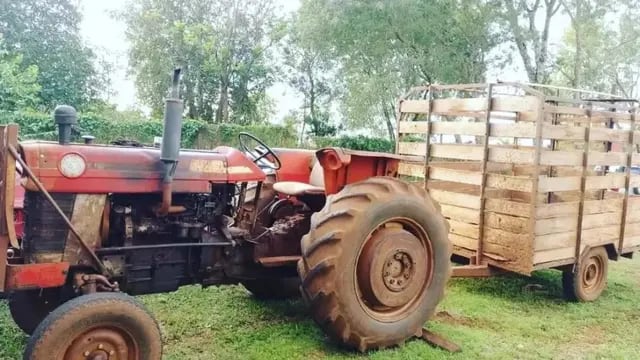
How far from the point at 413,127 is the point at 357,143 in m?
11.2

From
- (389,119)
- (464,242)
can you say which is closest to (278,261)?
(464,242)

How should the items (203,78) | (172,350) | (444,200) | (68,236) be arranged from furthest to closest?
(203,78)
(444,200)
(172,350)
(68,236)

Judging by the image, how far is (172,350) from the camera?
3.36 m

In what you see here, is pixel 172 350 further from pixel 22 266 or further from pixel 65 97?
pixel 65 97

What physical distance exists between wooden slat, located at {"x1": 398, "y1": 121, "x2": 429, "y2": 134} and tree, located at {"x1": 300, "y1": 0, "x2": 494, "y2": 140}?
12.1m

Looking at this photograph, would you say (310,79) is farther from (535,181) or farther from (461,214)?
(535,181)

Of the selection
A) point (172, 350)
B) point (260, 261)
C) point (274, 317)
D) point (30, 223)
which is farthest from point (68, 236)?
point (274, 317)

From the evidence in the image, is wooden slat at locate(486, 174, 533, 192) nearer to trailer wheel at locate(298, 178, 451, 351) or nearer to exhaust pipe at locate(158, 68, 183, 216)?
trailer wheel at locate(298, 178, 451, 351)

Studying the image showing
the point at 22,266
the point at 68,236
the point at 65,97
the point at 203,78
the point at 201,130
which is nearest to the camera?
the point at 22,266

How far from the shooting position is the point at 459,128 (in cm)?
504

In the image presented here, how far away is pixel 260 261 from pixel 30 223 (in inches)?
57.4

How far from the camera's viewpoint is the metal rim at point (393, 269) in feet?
11.2

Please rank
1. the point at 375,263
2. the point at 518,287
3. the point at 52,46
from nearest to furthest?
the point at 375,263 < the point at 518,287 < the point at 52,46

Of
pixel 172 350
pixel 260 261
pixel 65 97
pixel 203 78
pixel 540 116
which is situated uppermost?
pixel 203 78
